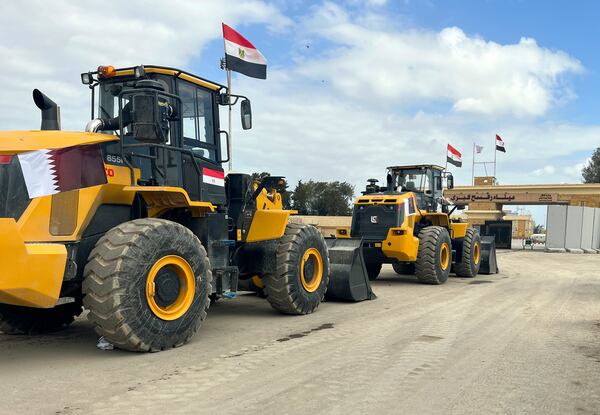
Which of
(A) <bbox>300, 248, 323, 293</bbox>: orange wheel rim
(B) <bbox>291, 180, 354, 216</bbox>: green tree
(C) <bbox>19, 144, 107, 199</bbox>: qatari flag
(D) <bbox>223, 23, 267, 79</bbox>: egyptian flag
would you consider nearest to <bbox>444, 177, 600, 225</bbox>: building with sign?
(B) <bbox>291, 180, 354, 216</bbox>: green tree

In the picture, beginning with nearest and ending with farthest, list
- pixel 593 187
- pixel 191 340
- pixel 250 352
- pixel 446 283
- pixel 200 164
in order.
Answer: pixel 250 352, pixel 191 340, pixel 200 164, pixel 446 283, pixel 593 187

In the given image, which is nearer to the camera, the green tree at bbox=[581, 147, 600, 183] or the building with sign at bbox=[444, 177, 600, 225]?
the building with sign at bbox=[444, 177, 600, 225]

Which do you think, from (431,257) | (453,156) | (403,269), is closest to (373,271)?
(403,269)

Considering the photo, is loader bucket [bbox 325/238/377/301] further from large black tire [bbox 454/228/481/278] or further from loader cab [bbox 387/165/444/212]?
large black tire [bbox 454/228/481/278]

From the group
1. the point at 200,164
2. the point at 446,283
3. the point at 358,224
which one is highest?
the point at 200,164

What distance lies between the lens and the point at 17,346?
232 inches

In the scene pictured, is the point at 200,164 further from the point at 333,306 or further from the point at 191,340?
the point at 333,306

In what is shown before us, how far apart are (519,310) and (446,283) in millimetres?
4434

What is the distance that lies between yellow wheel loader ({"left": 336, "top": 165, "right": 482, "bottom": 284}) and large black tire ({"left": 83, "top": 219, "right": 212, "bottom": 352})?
284 inches

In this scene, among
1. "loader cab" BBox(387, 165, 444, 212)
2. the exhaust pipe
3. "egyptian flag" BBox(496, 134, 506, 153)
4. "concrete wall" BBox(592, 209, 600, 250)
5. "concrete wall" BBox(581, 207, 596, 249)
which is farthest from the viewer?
"egyptian flag" BBox(496, 134, 506, 153)

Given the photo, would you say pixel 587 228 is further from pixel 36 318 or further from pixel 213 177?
pixel 36 318

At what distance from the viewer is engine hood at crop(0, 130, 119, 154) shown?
4875 mm

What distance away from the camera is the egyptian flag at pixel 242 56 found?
465 inches

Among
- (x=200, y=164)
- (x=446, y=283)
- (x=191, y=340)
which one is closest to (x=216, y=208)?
(x=200, y=164)
